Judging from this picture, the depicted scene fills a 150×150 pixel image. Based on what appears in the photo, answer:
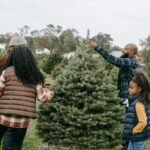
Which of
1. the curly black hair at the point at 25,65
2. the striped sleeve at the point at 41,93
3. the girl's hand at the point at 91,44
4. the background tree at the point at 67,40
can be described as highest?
the girl's hand at the point at 91,44

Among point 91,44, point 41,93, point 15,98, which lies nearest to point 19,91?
point 15,98

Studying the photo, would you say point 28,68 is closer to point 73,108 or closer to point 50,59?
point 73,108

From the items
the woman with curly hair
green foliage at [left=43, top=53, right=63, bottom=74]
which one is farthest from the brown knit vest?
green foliage at [left=43, top=53, right=63, bottom=74]

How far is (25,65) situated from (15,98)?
1.48 ft

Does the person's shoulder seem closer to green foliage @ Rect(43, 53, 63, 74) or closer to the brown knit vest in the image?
the brown knit vest

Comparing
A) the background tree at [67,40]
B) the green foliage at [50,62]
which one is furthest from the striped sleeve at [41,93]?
the background tree at [67,40]

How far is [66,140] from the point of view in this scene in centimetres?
768

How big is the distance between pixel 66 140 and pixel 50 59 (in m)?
31.1

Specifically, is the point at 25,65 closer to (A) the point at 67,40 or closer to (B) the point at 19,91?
(B) the point at 19,91

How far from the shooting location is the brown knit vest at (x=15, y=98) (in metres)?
6.21

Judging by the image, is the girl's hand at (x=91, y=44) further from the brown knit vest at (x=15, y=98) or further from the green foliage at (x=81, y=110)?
the brown knit vest at (x=15, y=98)

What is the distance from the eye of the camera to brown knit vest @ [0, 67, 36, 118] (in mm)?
6207

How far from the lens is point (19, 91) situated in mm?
6234

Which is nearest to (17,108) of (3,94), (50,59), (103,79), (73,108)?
(3,94)
